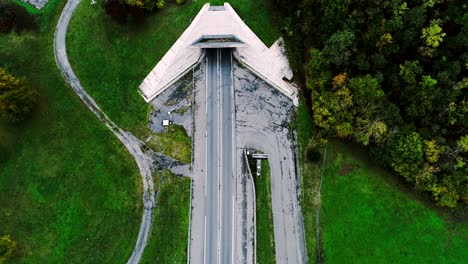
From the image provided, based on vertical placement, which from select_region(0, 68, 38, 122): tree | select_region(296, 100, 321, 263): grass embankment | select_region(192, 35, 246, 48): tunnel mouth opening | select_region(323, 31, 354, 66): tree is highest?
select_region(192, 35, 246, 48): tunnel mouth opening

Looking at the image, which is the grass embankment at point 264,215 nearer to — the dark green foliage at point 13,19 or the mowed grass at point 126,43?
the mowed grass at point 126,43

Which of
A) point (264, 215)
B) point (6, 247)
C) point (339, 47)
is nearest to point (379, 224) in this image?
point (264, 215)

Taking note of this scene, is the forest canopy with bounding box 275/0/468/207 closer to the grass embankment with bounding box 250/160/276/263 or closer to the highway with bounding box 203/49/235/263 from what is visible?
the grass embankment with bounding box 250/160/276/263

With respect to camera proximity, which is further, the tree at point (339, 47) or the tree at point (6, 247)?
the tree at point (6, 247)

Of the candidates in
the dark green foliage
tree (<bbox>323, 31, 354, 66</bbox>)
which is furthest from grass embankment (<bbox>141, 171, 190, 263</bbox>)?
the dark green foliage

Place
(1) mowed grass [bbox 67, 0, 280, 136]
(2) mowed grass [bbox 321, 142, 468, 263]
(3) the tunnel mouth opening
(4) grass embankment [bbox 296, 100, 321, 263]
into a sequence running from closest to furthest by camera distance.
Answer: (2) mowed grass [bbox 321, 142, 468, 263], (4) grass embankment [bbox 296, 100, 321, 263], (3) the tunnel mouth opening, (1) mowed grass [bbox 67, 0, 280, 136]

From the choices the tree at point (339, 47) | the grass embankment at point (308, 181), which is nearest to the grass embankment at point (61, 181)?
Answer: the grass embankment at point (308, 181)
